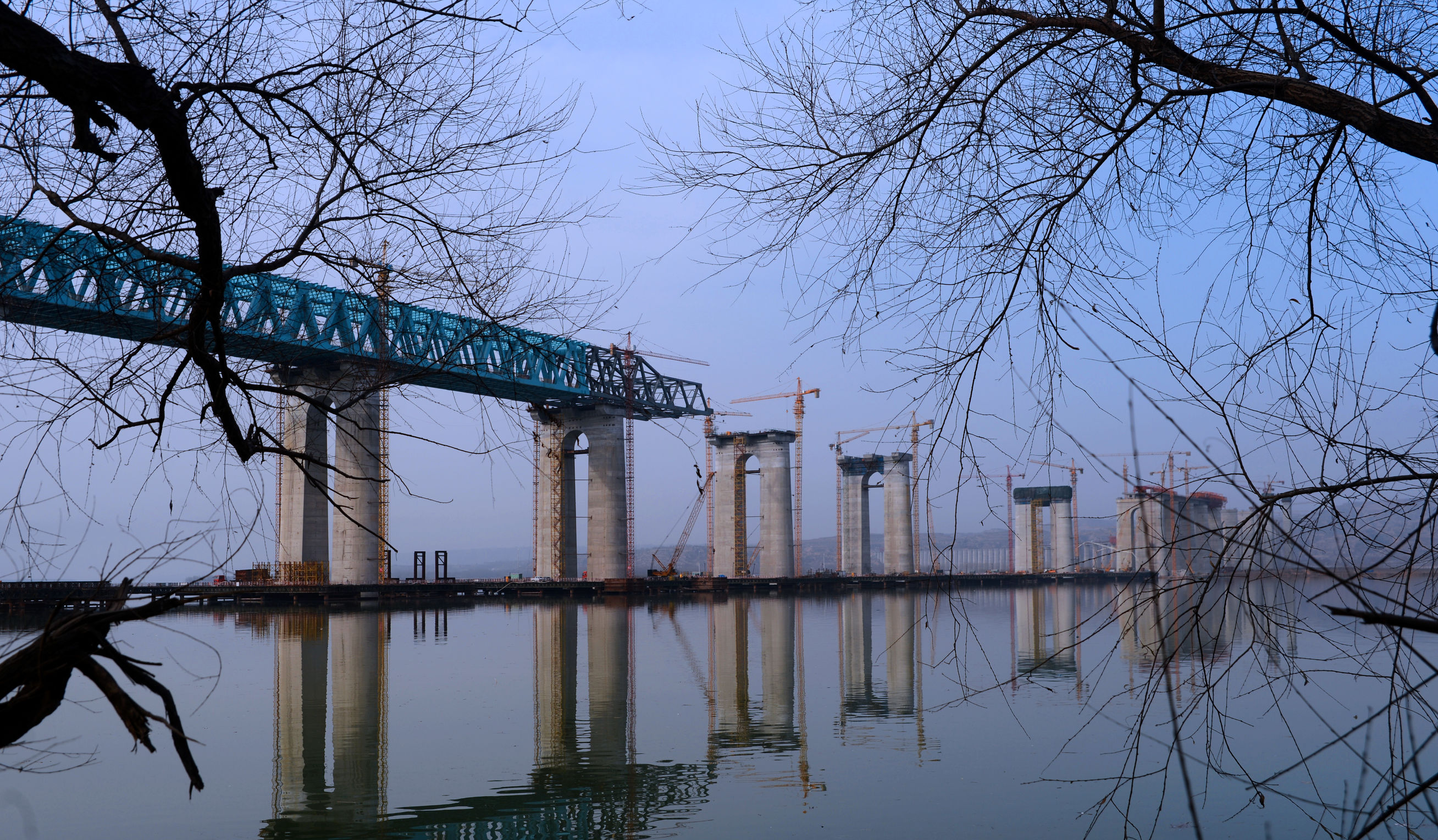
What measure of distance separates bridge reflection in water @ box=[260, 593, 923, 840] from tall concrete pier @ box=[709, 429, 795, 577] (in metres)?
60.0

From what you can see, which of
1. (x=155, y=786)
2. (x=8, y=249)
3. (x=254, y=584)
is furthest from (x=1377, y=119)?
(x=254, y=584)

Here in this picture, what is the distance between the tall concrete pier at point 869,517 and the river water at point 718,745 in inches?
3387

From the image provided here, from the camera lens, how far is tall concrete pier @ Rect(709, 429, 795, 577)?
100125mm

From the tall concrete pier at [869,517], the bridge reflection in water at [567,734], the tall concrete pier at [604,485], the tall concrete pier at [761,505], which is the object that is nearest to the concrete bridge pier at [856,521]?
the tall concrete pier at [869,517]

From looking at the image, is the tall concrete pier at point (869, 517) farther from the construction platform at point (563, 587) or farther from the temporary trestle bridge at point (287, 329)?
the temporary trestle bridge at point (287, 329)

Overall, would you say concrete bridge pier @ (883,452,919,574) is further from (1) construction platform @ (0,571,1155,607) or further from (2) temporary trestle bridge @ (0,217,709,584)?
(2) temporary trestle bridge @ (0,217,709,584)

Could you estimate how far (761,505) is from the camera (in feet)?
334

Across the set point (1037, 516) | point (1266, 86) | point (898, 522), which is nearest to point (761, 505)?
point (898, 522)

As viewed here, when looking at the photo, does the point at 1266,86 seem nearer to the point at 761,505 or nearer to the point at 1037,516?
the point at 761,505

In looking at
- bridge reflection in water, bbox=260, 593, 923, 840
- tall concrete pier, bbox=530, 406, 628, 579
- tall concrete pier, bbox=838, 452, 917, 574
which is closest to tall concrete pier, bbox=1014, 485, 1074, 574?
tall concrete pier, bbox=838, 452, 917, 574

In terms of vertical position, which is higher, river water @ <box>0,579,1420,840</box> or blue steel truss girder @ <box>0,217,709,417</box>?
blue steel truss girder @ <box>0,217,709,417</box>

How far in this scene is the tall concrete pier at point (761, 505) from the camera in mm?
100125

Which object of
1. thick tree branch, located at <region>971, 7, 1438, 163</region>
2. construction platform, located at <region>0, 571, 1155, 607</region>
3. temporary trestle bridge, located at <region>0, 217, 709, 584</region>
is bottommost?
construction platform, located at <region>0, 571, 1155, 607</region>

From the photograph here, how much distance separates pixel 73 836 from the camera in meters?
12.1
